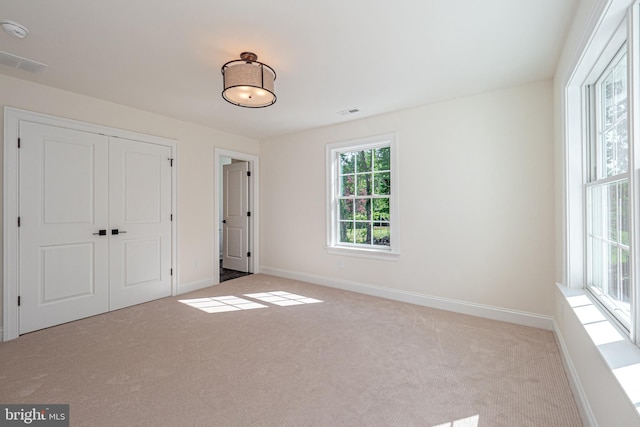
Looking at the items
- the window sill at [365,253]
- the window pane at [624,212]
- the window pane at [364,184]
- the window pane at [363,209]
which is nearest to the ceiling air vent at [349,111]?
the window pane at [364,184]

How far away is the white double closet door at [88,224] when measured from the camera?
3.04 meters

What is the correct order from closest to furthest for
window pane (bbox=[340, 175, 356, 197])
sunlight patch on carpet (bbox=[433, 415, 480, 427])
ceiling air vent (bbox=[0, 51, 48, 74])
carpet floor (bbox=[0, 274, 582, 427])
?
sunlight patch on carpet (bbox=[433, 415, 480, 427]), carpet floor (bbox=[0, 274, 582, 427]), ceiling air vent (bbox=[0, 51, 48, 74]), window pane (bbox=[340, 175, 356, 197])

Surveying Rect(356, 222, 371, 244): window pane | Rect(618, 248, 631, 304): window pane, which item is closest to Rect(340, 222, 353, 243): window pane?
Rect(356, 222, 371, 244): window pane

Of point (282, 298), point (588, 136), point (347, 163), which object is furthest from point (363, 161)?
point (588, 136)

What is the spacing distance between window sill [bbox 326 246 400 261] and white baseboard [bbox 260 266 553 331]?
430mm

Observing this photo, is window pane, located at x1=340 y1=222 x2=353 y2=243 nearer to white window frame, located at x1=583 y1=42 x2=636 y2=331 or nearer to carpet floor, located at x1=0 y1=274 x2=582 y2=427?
carpet floor, located at x1=0 y1=274 x2=582 y2=427

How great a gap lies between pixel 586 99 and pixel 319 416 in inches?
118

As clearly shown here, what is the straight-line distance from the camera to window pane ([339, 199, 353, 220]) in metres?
4.61

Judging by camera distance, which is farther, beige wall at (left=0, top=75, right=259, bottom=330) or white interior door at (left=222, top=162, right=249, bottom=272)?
white interior door at (left=222, top=162, right=249, bottom=272)

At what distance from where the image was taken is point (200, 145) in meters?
4.66

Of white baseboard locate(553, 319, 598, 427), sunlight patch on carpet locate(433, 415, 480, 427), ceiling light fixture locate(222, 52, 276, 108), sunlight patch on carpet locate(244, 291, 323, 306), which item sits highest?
ceiling light fixture locate(222, 52, 276, 108)

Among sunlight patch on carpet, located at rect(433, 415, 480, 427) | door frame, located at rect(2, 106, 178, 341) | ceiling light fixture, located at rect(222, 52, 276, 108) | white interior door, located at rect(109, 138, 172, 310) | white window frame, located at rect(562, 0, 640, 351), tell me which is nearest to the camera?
white window frame, located at rect(562, 0, 640, 351)

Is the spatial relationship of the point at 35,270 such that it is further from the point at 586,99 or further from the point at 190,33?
the point at 586,99

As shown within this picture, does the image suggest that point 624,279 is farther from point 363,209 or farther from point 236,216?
point 236,216
